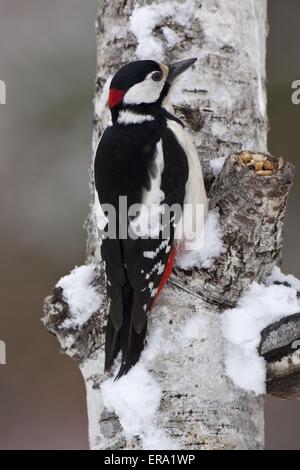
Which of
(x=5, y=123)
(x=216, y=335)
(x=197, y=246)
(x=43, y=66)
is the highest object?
(x=43, y=66)

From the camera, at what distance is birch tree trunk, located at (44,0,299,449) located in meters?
2.34

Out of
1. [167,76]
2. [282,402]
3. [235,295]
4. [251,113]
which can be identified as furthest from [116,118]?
[282,402]

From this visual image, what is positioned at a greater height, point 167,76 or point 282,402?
point 167,76

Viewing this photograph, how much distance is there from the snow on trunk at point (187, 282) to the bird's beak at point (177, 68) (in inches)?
2.9

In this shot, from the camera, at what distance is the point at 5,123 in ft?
18.8

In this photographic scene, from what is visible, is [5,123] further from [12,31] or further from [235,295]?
[235,295]

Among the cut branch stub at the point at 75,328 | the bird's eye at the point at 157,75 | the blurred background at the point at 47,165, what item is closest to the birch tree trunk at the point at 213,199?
the cut branch stub at the point at 75,328

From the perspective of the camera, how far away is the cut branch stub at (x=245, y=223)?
7.60ft

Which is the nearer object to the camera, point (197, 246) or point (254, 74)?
point (197, 246)

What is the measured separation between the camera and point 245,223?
240cm

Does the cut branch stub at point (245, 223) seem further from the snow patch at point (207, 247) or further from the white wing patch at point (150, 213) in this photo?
the white wing patch at point (150, 213)

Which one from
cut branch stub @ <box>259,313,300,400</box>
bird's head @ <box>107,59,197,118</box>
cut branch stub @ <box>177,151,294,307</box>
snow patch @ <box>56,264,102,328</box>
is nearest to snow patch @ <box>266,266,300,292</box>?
cut branch stub @ <box>177,151,294,307</box>

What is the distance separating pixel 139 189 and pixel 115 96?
34cm
